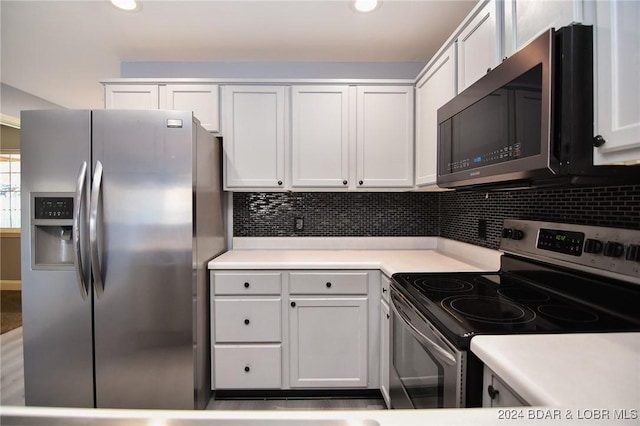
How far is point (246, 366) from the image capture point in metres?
1.92

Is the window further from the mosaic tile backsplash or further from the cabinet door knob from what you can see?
the cabinet door knob

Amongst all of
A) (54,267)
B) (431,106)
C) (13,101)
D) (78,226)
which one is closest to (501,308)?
(431,106)

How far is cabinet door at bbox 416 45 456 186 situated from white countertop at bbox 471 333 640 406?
1173 millimetres

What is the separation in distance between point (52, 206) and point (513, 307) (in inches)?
87.9

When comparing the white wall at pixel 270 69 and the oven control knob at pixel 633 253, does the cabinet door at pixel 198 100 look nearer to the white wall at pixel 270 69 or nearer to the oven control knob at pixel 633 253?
the white wall at pixel 270 69

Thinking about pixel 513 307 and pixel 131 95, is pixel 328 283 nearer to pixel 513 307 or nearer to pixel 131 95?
pixel 513 307

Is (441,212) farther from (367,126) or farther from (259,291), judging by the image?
(259,291)

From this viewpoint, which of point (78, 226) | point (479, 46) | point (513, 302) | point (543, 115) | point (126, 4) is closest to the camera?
point (543, 115)

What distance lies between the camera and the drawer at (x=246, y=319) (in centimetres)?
191

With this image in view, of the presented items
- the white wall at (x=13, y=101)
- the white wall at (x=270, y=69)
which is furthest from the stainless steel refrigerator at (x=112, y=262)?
the white wall at (x=13, y=101)

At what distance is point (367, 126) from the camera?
2279mm

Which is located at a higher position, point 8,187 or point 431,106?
point 431,106

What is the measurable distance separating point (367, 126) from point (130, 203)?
1608mm

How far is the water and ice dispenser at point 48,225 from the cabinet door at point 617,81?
7.39ft
